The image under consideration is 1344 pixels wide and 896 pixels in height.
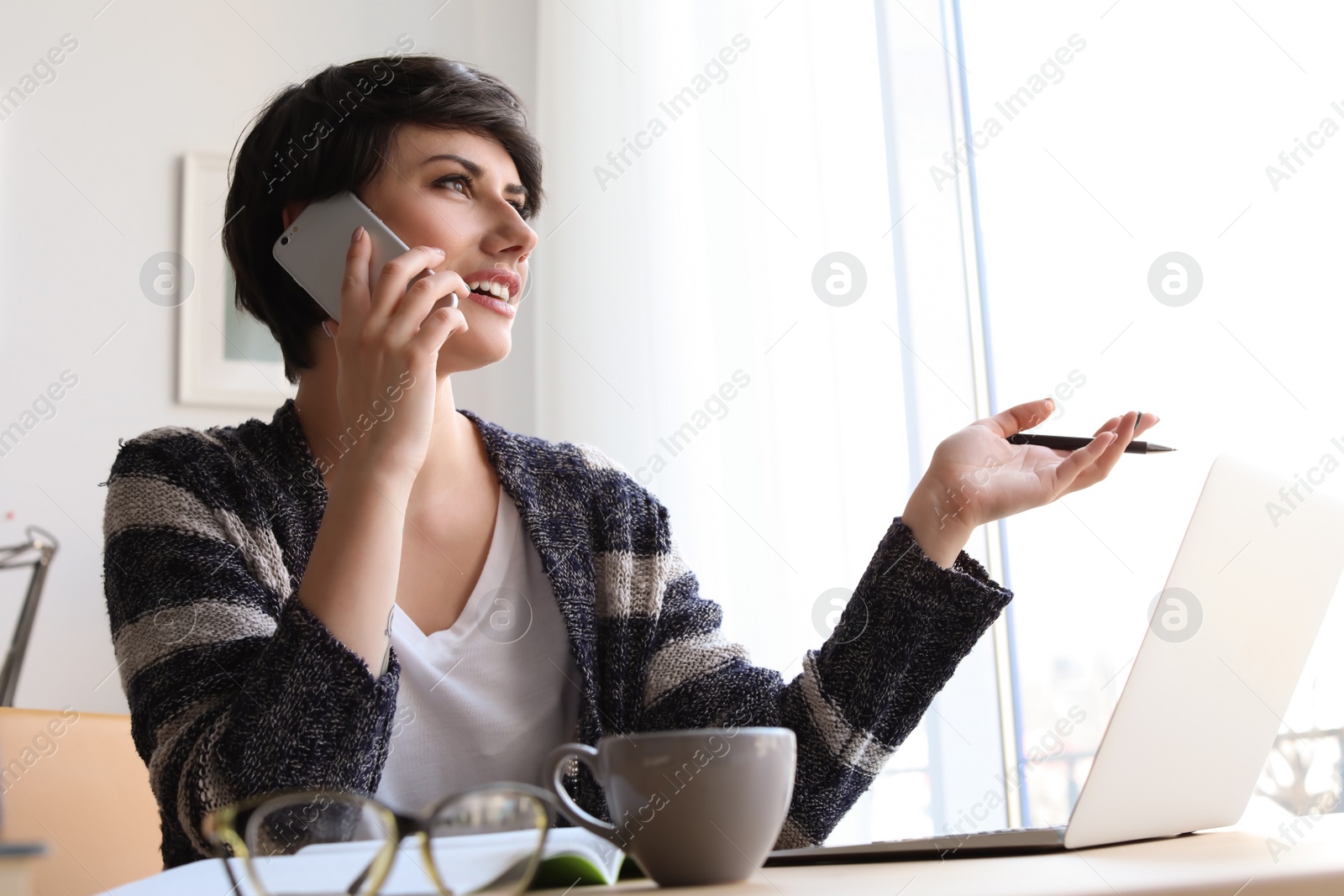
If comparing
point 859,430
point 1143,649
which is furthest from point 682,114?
point 1143,649

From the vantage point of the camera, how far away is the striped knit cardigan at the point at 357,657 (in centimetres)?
77

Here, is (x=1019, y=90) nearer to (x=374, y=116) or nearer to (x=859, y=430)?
(x=859, y=430)

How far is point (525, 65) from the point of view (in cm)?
292

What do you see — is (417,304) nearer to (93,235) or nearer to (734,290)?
(734,290)

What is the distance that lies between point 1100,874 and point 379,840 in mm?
291

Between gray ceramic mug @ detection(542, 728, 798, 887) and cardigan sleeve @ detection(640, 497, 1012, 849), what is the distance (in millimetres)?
361

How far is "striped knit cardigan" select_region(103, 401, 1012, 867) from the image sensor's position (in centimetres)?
77

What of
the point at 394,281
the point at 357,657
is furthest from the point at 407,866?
the point at 394,281

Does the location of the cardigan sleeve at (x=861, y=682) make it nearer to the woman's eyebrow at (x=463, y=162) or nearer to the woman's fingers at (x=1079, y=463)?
the woman's fingers at (x=1079, y=463)

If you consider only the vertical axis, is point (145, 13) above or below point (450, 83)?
above

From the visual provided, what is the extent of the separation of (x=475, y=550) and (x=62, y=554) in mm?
1606

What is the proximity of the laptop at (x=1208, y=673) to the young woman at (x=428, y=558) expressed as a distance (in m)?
0.21

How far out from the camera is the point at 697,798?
18.3 inches

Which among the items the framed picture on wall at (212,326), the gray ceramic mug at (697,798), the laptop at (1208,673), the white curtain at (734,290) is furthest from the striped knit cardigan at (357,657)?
the framed picture on wall at (212,326)
